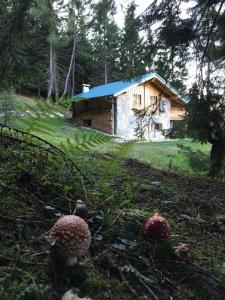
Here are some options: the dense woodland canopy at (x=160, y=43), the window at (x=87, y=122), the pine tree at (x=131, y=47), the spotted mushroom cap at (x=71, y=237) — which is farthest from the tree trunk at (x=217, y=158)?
the window at (x=87, y=122)

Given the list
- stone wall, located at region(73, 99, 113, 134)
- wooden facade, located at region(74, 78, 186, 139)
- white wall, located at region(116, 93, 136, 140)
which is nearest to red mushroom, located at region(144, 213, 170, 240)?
wooden facade, located at region(74, 78, 186, 139)

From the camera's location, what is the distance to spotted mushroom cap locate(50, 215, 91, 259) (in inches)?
44.9

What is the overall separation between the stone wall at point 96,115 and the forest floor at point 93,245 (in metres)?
25.4

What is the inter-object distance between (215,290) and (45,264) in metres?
0.58

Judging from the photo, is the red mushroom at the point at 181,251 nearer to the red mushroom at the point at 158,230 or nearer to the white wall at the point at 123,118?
the red mushroom at the point at 158,230

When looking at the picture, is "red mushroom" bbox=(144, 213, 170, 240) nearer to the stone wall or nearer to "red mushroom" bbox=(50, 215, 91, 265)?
"red mushroom" bbox=(50, 215, 91, 265)

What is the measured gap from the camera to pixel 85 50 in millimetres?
43625

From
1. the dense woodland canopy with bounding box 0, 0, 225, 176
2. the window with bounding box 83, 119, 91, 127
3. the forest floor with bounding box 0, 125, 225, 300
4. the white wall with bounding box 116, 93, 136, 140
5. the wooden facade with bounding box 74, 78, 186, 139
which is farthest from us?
the window with bounding box 83, 119, 91, 127

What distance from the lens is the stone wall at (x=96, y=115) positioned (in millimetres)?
28578

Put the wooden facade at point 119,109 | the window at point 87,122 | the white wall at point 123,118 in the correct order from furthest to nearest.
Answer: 1. the window at point 87,122
2. the white wall at point 123,118
3. the wooden facade at point 119,109

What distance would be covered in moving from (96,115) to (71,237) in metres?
29.1

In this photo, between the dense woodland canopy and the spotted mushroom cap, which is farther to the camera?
the dense woodland canopy

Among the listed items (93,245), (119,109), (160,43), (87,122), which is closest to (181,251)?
(93,245)

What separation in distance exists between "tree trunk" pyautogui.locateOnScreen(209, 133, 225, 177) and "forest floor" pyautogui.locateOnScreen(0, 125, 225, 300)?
5577mm
